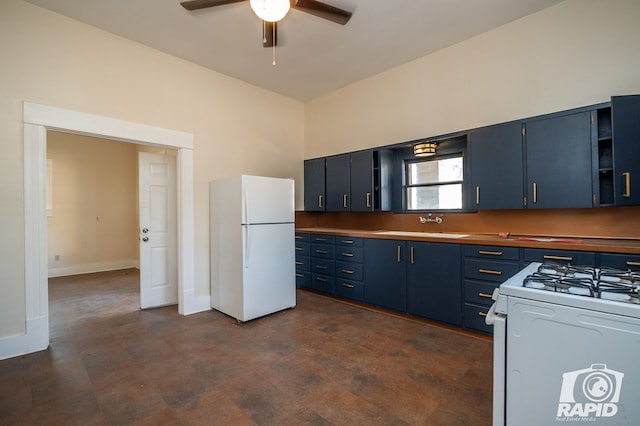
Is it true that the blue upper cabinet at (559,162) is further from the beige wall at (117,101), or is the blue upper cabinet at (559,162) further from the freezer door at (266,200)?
the beige wall at (117,101)

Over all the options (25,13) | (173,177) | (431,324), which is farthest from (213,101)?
(431,324)

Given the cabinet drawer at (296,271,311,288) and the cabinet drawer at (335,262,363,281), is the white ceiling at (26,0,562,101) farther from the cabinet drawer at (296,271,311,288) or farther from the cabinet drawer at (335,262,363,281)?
the cabinet drawer at (296,271,311,288)

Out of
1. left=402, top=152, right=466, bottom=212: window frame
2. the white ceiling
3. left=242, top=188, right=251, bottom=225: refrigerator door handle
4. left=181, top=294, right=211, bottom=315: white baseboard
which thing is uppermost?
the white ceiling

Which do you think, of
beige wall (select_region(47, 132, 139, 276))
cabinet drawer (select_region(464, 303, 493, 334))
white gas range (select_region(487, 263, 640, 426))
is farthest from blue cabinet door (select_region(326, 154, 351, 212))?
beige wall (select_region(47, 132, 139, 276))

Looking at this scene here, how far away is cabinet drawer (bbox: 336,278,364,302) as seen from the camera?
386 cm

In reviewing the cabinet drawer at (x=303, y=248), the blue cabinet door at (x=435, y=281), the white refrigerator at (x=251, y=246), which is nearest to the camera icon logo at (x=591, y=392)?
the blue cabinet door at (x=435, y=281)

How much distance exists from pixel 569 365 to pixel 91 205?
7746 mm

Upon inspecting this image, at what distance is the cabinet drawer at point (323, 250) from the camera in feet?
13.8

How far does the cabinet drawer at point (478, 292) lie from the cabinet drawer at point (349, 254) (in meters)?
1.30

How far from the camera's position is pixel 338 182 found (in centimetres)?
455

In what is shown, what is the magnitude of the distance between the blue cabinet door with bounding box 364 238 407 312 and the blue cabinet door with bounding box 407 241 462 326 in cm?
9

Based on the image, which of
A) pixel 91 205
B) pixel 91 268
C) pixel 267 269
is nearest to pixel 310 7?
pixel 267 269

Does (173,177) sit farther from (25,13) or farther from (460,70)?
(460,70)

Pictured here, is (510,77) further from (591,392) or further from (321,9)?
(591,392)
